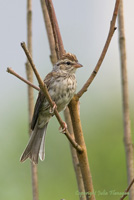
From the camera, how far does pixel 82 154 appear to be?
9.62 feet

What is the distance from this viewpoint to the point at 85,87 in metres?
3.08

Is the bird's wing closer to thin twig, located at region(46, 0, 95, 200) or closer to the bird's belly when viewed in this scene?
the bird's belly

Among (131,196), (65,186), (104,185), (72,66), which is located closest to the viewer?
(131,196)

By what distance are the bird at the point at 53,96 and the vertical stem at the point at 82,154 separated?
140cm

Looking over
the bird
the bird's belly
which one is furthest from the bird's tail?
the bird's belly

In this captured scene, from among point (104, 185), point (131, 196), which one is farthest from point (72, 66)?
point (131, 196)

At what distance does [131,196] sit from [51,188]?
10.3 feet

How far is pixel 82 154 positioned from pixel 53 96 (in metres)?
1.87

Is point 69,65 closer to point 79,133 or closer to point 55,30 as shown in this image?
point 55,30

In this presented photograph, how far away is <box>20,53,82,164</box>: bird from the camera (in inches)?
183

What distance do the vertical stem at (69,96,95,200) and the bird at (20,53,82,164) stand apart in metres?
1.40

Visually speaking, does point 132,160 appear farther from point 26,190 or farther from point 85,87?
point 26,190

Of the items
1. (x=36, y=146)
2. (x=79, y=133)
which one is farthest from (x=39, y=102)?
(x=79, y=133)

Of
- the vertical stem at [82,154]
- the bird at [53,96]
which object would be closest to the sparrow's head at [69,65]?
the bird at [53,96]
